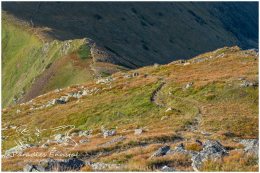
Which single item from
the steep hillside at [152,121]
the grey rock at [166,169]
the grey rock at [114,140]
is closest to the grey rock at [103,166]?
the steep hillside at [152,121]

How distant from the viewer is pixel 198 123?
46.7 m

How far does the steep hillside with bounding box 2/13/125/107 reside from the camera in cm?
11350

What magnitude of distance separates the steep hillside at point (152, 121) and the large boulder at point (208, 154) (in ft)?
0.21

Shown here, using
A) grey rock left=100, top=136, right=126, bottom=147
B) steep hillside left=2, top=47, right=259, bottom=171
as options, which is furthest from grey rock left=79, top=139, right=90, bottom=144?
grey rock left=100, top=136, right=126, bottom=147

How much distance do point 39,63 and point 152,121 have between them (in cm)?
9543

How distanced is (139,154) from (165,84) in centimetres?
3730

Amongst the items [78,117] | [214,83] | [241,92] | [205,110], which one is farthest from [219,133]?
[78,117]

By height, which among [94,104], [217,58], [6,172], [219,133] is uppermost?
[217,58]

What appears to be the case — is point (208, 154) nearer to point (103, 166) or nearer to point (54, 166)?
point (103, 166)

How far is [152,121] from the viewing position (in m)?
51.7

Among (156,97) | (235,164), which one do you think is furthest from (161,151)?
(156,97)

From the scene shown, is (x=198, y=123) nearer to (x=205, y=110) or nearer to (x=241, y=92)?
(x=205, y=110)

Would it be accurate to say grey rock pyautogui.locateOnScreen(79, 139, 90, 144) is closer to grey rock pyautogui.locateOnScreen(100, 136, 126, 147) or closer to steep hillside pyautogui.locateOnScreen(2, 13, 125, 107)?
grey rock pyautogui.locateOnScreen(100, 136, 126, 147)

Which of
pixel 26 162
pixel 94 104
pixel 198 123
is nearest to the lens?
pixel 26 162
